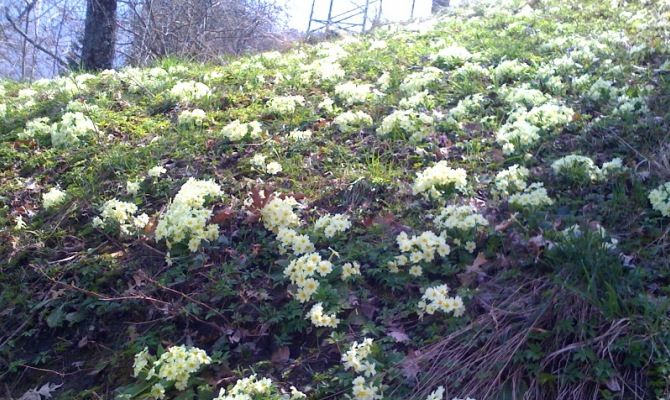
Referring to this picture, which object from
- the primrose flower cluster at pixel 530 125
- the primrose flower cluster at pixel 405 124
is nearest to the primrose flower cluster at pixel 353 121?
the primrose flower cluster at pixel 405 124

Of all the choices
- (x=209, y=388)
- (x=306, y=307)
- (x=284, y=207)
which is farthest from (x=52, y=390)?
(x=284, y=207)

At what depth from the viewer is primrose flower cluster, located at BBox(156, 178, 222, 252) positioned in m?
3.83

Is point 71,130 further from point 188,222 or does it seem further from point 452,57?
point 452,57

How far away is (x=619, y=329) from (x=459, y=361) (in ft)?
2.25

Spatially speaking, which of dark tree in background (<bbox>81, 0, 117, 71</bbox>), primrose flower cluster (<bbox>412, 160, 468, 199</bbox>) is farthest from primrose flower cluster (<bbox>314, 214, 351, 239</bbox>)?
dark tree in background (<bbox>81, 0, 117, 71</bbox>)

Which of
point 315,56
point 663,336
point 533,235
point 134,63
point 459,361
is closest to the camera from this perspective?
point 663,336

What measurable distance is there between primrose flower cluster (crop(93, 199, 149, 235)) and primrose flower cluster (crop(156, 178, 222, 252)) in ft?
0.57

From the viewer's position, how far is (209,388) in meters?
2.96

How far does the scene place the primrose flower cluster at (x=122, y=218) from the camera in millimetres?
4172

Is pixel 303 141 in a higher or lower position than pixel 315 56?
lower

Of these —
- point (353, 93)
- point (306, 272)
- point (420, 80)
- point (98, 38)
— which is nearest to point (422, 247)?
point (306, 272)

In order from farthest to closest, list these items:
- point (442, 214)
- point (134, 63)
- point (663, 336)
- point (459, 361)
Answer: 1. point (134, 63)
2. point (442, 214)
3. point (459, 361)
4. point (663, 336)

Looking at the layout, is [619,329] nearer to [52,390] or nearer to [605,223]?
[605,223]

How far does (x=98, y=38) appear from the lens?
8.61 meters
